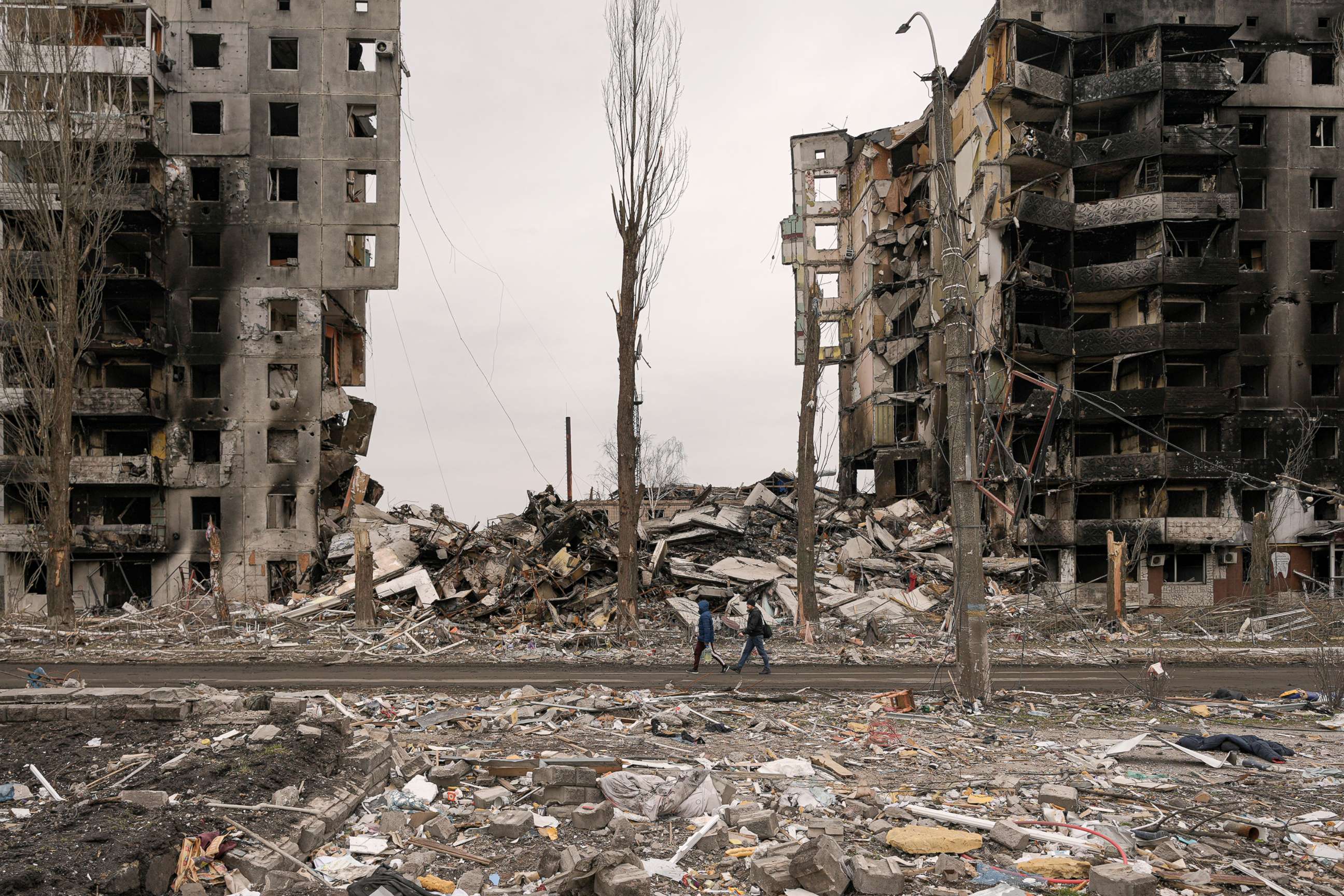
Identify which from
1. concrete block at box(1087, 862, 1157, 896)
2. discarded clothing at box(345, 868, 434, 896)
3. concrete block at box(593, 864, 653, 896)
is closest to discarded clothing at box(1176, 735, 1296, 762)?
concrete block at box(1087, 862, 1157, 896)

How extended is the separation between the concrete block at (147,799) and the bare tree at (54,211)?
22672 millimetres

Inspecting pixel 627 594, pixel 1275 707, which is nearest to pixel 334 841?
pixel 1275 707

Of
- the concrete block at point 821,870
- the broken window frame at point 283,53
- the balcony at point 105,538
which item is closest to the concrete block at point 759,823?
the concrete block at point 821,870

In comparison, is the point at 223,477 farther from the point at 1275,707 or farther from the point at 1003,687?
the point at 1275,707

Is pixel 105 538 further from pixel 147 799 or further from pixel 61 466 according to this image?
pixel 147 799

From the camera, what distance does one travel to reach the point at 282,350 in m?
37.9

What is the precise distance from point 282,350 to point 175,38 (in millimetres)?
14523

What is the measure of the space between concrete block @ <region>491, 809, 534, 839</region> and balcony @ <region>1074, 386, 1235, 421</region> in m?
37.8

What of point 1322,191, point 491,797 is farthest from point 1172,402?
point 491,797

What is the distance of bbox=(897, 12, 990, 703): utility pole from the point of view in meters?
13.0

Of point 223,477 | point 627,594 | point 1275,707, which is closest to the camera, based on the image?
point 1275,707

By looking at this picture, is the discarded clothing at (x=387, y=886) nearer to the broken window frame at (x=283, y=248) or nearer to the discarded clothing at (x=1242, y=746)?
the discarded clothing at (x=1242, y=746)

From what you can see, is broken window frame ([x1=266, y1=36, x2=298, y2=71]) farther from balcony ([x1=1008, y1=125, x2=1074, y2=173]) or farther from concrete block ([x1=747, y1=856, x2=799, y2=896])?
concrete block ([x1=747, y1=856, x2=799, y2=896])

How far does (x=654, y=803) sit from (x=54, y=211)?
3116 cm
